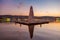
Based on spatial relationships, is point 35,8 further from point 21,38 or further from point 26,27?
point 21,38

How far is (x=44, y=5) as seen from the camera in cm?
135

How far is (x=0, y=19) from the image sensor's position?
1347 mm

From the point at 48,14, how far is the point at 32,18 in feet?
0.55

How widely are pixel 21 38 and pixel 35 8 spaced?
334 mm

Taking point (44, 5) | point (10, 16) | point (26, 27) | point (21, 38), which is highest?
point (44, 5)

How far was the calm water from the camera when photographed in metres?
1.32

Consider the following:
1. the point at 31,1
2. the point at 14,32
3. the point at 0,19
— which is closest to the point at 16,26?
the point at 14,32

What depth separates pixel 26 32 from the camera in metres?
1.33

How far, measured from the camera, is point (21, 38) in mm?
1335

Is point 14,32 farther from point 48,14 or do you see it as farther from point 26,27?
point 48,14

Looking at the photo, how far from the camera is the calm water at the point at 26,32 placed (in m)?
1.32

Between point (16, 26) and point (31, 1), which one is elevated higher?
point (31, 1)

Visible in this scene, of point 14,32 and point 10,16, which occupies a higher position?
point 10,16

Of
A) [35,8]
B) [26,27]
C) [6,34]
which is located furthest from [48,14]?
[6,34]
